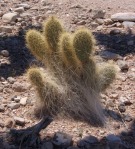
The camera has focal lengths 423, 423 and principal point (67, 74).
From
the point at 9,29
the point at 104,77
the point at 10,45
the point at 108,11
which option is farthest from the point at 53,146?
the point at 108,11

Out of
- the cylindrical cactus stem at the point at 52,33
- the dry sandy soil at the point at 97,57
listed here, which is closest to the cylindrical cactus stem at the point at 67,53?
the cylindrical cactus stem at the point at 52,33

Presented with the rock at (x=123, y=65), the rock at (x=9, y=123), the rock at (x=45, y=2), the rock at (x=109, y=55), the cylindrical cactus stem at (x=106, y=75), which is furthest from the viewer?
the rock at (x=45, y=2)

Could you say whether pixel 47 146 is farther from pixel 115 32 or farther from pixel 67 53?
pixel 115 32

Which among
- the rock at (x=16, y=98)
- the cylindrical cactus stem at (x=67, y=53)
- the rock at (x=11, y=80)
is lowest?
the rock at (x=11, y=80)

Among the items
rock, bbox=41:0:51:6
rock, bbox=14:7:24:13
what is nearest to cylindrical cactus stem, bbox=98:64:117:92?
rock, bbox=14:7:24:13

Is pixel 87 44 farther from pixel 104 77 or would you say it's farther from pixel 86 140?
pixel 86 140

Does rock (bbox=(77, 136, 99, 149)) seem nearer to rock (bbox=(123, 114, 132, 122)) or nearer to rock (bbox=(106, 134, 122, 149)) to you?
rock (bbox=(106, 134, 122, 149))

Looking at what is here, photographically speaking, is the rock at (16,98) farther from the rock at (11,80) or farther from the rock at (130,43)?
the rock at (130,43)
